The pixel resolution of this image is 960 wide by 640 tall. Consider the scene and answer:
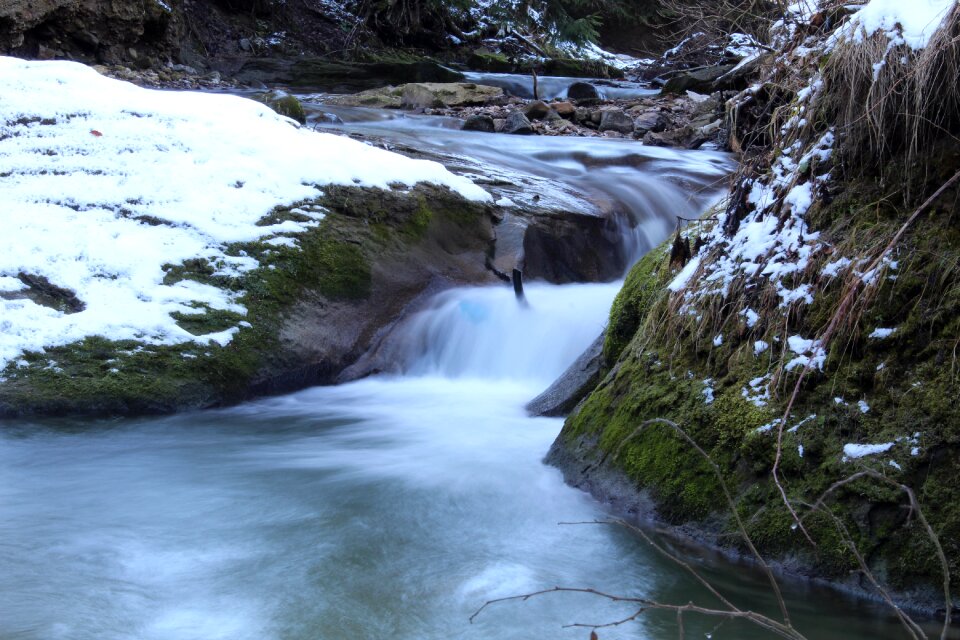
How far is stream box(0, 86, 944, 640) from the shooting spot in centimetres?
298

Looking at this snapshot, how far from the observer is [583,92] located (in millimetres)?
19219

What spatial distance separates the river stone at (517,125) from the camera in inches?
553

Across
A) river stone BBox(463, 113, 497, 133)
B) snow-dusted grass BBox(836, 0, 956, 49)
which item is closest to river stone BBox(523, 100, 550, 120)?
river stone BBox(463, 113, 497, 133)

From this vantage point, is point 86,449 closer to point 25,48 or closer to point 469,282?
point 469,282

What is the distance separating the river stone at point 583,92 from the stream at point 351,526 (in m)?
12.9

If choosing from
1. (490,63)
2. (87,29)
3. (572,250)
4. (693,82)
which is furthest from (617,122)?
(87,29)

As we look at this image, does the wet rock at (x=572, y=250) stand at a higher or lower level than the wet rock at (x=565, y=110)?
lower

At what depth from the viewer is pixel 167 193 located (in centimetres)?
701

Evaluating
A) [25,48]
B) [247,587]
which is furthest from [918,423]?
[25,48]

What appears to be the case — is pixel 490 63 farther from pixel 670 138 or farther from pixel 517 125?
pixel 670 138

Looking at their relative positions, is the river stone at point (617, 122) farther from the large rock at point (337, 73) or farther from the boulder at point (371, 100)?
the large rock at point (337, 73)

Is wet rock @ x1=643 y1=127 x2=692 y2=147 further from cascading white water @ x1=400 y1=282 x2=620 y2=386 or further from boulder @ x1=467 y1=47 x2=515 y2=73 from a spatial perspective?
boulder @ x1=467 y1=47 x2=515 y2=73

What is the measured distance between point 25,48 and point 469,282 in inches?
524

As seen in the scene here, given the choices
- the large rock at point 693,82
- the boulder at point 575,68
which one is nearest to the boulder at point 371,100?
the large rock at point 693,82
